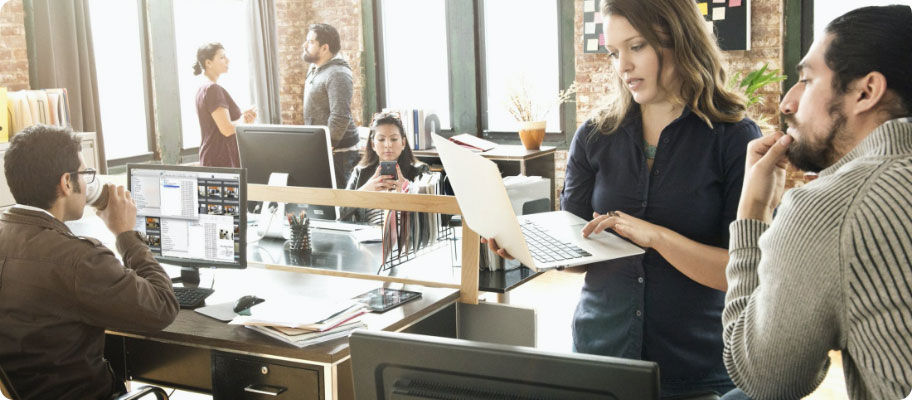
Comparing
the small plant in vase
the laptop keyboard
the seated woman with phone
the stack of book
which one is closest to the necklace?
the laptop keyboard

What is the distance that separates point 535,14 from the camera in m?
6.45

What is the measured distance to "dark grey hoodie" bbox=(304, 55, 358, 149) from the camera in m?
5.05

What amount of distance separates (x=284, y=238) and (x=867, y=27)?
2541 mm

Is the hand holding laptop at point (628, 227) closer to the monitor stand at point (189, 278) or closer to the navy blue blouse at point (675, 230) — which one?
the navy blue blouse at point (675, 230)

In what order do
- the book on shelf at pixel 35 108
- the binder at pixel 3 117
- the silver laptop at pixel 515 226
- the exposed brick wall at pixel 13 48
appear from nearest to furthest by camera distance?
1. the silver laptop at pixel 515 226
2. the binder at pixel 3 117
3. the book on shelf at pixel 35 108
4. the exposed brick wall at pixel 13 48

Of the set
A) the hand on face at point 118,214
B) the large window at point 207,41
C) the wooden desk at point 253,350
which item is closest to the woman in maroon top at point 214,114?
the large window at point 207,41

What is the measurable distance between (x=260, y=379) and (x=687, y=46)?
1263 millimetres

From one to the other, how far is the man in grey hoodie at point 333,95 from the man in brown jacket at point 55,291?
9.79ft

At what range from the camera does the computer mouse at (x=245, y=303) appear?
7.28 feet

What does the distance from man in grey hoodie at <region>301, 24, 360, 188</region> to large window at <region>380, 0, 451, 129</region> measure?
168cm

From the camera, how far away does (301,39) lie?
23.7ft

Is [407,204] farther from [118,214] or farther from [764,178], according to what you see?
[764,178]

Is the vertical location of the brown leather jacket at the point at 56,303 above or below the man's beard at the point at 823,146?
below

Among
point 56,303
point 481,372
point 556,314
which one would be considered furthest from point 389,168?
point 481,372
